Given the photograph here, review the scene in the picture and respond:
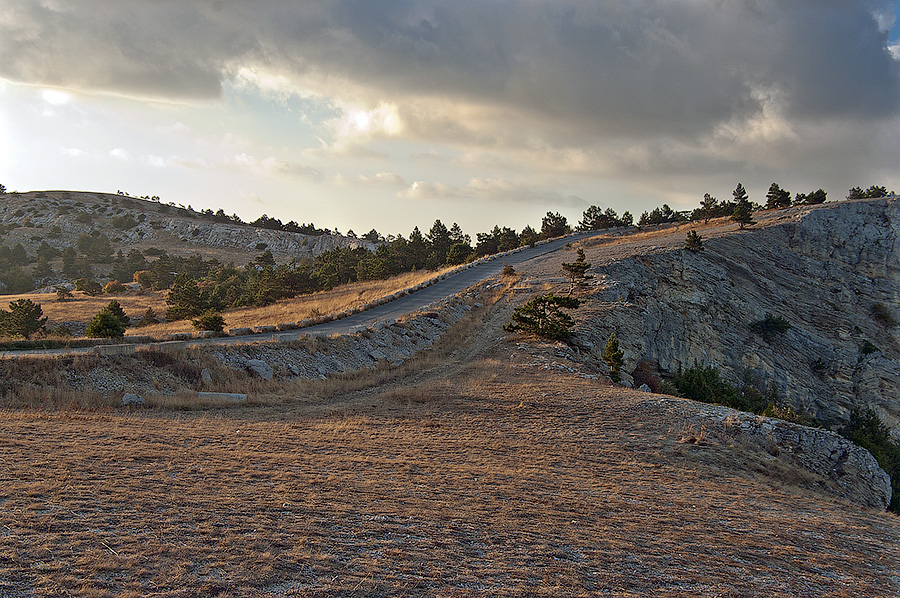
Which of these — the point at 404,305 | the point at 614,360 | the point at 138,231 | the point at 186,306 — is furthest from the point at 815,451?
the point at 138,231

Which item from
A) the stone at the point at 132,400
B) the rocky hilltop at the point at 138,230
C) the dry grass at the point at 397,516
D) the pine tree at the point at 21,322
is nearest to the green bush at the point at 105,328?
the stone at the point at 132,400

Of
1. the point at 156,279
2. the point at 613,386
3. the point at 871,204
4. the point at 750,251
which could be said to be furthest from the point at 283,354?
the point at 871,204

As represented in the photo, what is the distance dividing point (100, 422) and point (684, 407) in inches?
618

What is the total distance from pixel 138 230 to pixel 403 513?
99008 mm

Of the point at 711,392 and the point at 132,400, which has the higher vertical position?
the point at 132,400

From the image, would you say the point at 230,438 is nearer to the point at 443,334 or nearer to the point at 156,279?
the point at 443,334

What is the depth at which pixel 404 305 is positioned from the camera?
30766 millimetres

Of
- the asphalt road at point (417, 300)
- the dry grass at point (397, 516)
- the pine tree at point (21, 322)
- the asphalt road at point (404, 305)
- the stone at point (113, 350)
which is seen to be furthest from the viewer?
the pine tree at point (21, 322)

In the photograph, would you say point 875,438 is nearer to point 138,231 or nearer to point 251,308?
point 251,308

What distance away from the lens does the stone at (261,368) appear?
56.4 feet

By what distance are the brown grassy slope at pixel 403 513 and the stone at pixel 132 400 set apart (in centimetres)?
122

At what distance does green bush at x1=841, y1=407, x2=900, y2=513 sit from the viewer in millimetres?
23422

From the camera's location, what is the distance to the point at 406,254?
53.0 m

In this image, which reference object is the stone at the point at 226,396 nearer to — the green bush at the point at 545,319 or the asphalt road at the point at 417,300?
the asphalt road at the point at 417,300
